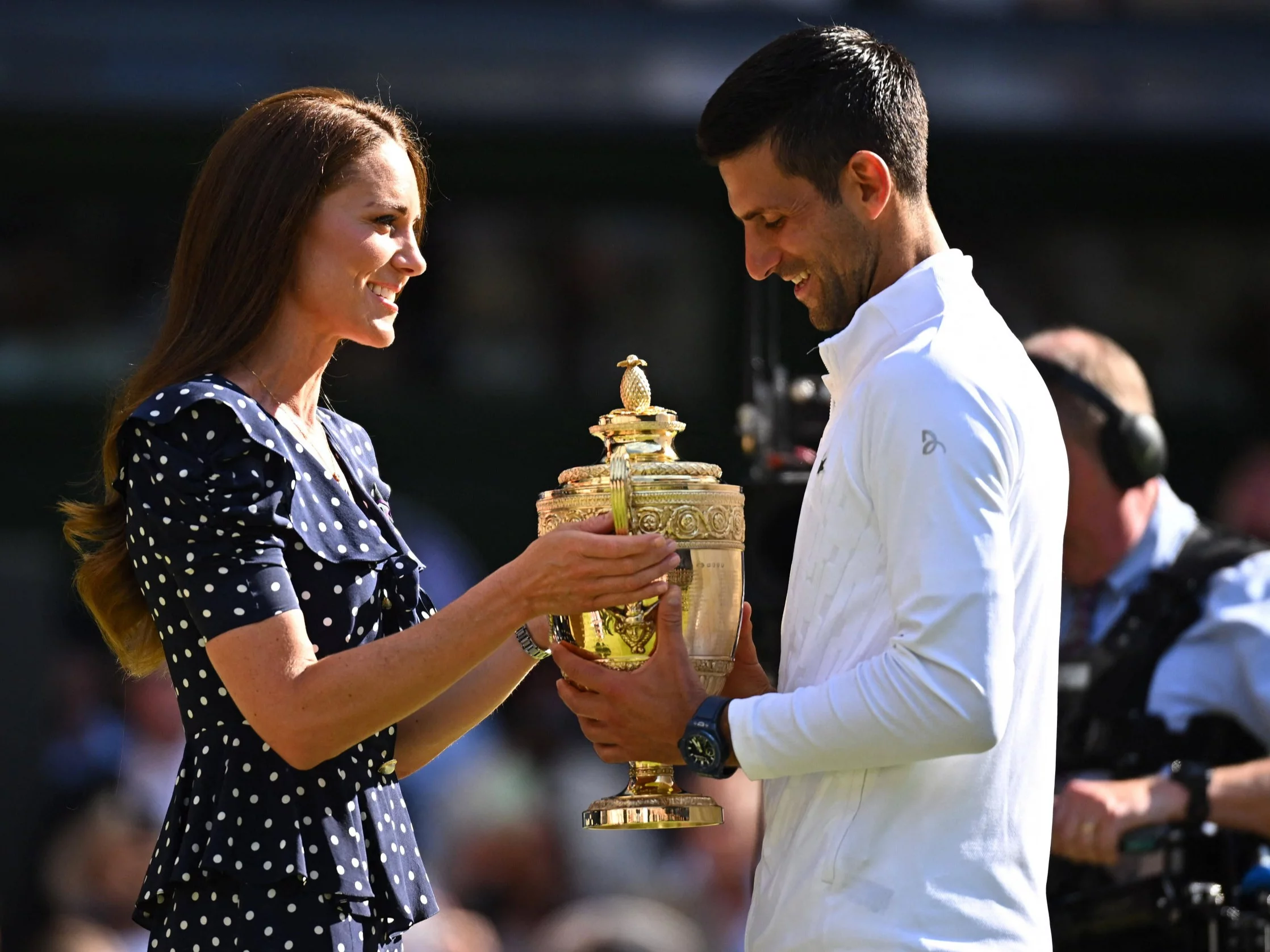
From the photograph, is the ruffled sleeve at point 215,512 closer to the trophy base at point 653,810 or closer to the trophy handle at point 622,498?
the trophy handle at point 622,498

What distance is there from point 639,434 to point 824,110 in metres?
0.61

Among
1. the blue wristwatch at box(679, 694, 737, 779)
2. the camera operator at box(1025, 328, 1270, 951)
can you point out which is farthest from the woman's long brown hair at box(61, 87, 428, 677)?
the camera operator at box(1025, 328, 1270, 951)

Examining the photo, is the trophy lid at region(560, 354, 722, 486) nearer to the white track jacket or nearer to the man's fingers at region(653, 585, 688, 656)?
the man's fingers at region(653, 585, 688, 656)

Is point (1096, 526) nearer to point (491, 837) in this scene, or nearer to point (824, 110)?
point (824, 110)

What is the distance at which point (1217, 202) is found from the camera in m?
8.32

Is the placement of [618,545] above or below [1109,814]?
above

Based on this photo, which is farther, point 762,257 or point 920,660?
point 762,257

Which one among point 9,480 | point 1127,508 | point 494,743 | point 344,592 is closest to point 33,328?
point 9,480

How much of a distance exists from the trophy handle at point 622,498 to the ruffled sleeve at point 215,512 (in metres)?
0.46

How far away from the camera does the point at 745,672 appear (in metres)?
2.93

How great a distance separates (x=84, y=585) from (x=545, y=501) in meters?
0.70

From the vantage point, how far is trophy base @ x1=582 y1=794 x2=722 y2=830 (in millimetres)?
2770

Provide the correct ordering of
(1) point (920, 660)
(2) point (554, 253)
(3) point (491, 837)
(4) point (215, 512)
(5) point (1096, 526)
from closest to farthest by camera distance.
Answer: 1. (1) point (920, 660)
2. (4) point (215, 512)
3. (5) point (1096, 526)
4. (3) point (491, 837)
5. (2) point (554, 253)

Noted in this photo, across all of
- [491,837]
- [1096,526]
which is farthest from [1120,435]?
[491,837]
